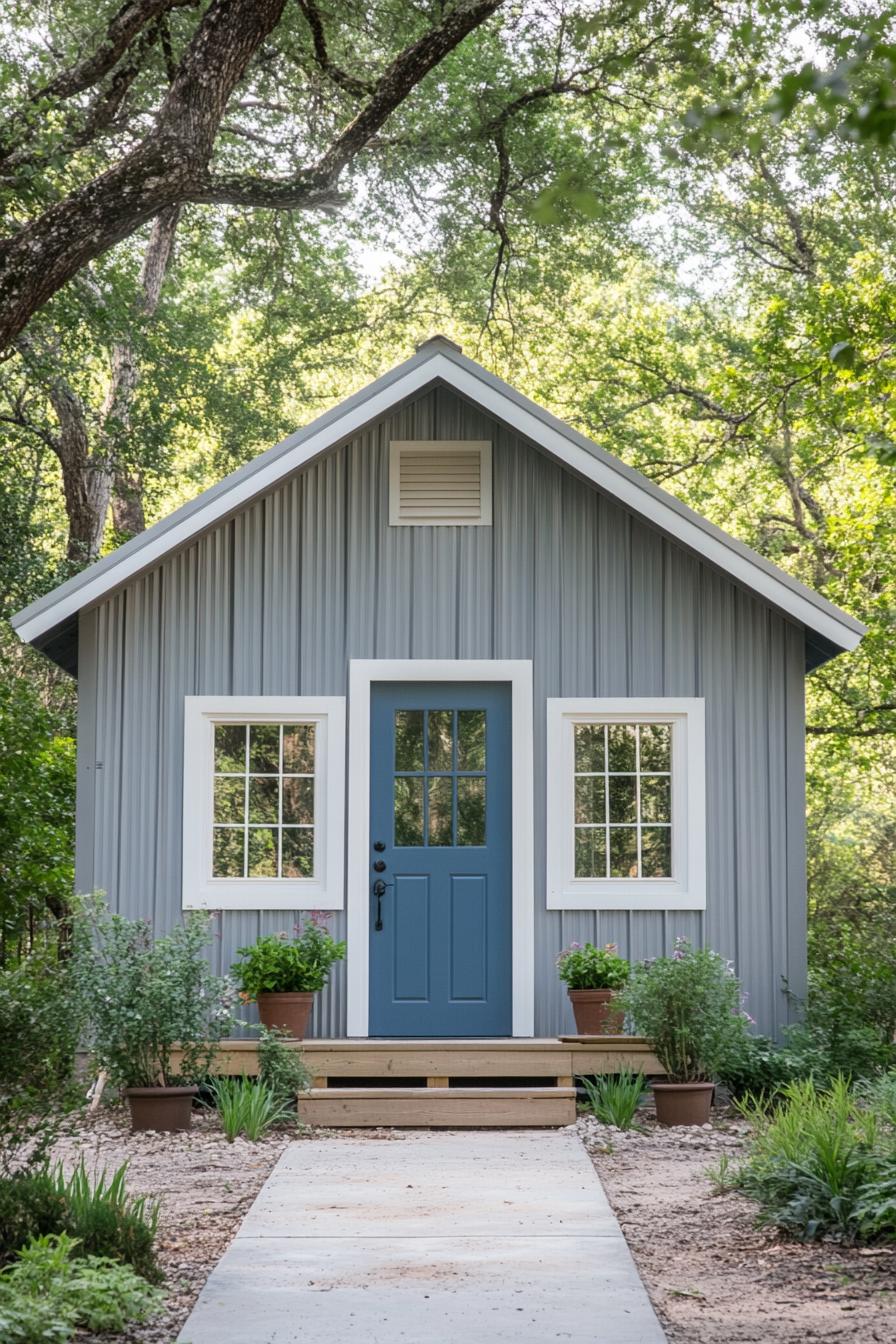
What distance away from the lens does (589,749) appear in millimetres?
9609

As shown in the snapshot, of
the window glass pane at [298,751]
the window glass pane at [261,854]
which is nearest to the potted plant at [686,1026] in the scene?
the window glass pane at [261,854]

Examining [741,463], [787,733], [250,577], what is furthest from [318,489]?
[741,463]

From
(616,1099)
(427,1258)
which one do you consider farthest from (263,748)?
(427,1258)

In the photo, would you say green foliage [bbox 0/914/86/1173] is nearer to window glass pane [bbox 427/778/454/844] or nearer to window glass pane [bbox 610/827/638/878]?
window glass pane [bbox 427/778/454/844]

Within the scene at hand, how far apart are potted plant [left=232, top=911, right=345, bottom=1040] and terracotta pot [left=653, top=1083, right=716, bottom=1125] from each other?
6.84 feet

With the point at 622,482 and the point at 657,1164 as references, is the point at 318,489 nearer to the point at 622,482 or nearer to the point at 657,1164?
the point at 622,482

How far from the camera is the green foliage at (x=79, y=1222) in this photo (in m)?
4.88

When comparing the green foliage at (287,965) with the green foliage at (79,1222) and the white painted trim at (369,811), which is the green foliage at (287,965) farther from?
the green foliage at (79,1222)

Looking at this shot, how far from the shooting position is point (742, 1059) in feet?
28.0

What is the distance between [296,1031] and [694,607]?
3.67 m

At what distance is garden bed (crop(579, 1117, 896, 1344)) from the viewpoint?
4488mm

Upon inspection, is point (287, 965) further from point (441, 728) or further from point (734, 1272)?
point (734, 1272)

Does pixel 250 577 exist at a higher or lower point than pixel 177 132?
lower

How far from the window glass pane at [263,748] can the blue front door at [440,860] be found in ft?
2.10
